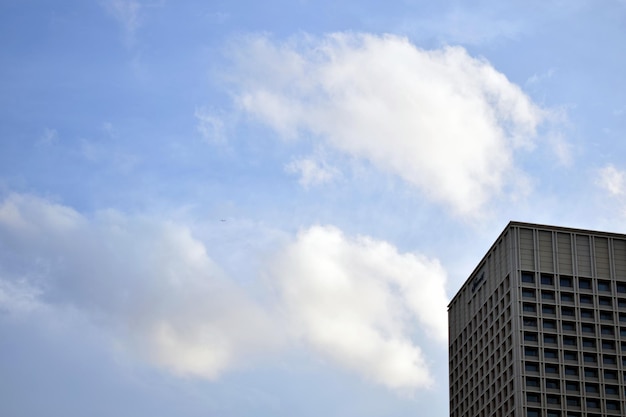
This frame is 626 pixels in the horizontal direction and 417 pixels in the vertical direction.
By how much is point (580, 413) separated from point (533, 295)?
1919 centimetres

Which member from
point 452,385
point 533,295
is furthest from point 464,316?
point 533,295

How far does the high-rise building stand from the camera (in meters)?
150

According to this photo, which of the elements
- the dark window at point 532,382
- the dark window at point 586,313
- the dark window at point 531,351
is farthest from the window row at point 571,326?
the dark window at point 532,382

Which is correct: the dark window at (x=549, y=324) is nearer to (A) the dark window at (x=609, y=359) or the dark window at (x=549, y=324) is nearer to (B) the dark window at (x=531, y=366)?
(B) the dark window at (x=531, y=366)

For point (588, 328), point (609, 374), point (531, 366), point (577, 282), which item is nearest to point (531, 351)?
point (531, 366)

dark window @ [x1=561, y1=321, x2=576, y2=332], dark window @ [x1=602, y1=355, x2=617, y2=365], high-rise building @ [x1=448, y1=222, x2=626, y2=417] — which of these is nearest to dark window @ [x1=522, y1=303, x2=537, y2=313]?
high-rise building @ [x1=448, y1=222, x2=626, y2=417]

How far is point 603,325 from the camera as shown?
155500 mm

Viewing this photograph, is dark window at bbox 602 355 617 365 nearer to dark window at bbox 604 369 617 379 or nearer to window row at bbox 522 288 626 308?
dark window at bbox 604 369 617 379

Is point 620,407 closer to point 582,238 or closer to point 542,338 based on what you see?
point 542,338

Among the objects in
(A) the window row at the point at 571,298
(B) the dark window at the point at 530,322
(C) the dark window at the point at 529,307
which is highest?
(A) the window row at the point at 571,298

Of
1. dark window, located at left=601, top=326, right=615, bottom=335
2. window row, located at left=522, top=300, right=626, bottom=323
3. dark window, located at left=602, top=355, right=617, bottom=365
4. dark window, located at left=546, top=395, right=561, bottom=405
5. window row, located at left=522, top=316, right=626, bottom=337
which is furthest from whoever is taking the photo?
dark window, located at left=601, top=326, right=615, bottom=335

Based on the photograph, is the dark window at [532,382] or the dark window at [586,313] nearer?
the dark window at [532,382]

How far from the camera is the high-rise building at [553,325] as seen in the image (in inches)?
5886

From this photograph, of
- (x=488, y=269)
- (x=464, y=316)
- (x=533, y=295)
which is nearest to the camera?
(x=533, y=295)
